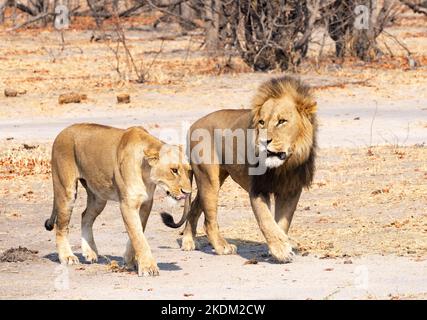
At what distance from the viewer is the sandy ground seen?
707 centimetres

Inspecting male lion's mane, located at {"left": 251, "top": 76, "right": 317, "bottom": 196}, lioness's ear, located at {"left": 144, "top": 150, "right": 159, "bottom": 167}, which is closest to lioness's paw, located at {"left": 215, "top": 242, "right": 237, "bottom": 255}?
male lion's mane, located at {"left": 251, "top": 76, "right": 317, "bottom": 196}

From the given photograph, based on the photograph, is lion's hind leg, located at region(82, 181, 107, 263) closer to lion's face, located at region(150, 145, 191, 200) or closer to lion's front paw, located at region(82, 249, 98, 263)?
lion's front paw, located at region(82, 249, 98, 263)

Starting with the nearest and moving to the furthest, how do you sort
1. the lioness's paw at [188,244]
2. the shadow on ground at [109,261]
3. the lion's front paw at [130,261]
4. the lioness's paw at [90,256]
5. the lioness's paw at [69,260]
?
the lion's front paw at [130,261], the shadow on ground at [109,261], the lioness's paw at [69,260], the lioness's paw at [90,256], the lioness's paw at [188,244]

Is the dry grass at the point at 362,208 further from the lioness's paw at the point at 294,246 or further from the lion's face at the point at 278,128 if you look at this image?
the lion's face at the point at 278,128

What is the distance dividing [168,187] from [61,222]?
117 centimetres

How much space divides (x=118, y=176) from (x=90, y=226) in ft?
2.69

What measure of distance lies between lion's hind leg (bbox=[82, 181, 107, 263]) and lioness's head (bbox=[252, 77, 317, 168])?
132 centimetres

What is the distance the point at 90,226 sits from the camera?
8.27 m

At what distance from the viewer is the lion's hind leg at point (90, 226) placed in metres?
8.16

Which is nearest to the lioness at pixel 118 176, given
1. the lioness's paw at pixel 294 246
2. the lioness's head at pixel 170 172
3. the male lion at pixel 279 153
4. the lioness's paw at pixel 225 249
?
the lioness's head at pixel 170 172

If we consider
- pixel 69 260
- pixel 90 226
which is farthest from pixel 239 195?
pixel 69 260

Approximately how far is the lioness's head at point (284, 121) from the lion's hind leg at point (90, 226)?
132cm

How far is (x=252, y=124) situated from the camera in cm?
790
